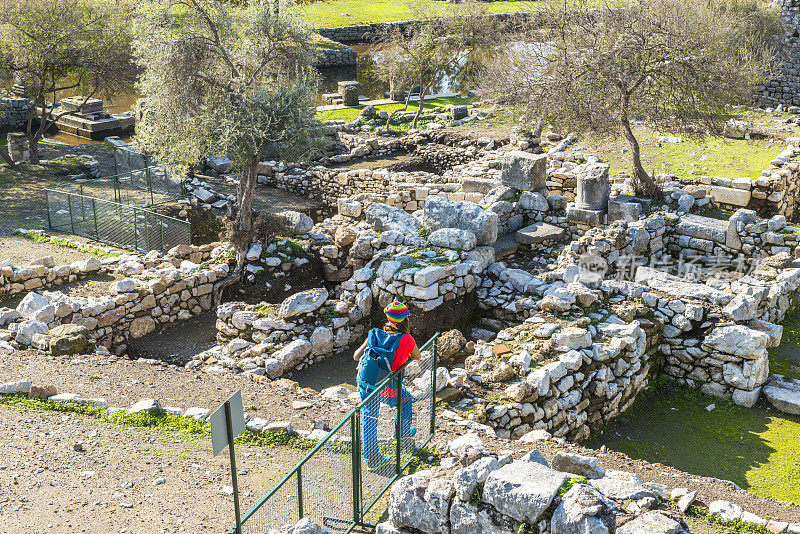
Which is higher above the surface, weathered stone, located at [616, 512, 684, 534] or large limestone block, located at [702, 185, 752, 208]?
large limestone block, located at [702, 185, 752, 208]

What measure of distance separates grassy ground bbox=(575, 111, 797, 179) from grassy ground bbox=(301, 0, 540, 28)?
3012cm

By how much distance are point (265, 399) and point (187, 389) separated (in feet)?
3.69

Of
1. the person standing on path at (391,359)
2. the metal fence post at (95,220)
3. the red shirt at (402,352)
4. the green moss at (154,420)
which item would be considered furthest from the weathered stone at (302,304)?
the metal fence post at (95,220)

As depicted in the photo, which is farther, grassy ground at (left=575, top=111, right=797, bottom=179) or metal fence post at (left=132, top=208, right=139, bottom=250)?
grassy ground at (left=575, top=111, right=797, bottom=179)

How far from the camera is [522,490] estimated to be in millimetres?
5840

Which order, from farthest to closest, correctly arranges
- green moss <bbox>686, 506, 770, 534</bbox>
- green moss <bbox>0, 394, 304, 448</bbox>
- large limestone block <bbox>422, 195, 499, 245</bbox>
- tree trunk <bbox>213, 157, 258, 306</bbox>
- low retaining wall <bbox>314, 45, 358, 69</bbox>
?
low retaining wall <bbox>314, 45, 358, 69</bbox> → tree trunk <bbox>213, 157, 258, 306</bbox> → large limestone block <bbox>422, 195, 499, 245</bbox> → green moss <bbox>0, 394, 304, 448</bbox> → green moss <bbox>686, 506, 770, 534</bbox>

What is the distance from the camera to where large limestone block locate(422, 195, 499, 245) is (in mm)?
13616

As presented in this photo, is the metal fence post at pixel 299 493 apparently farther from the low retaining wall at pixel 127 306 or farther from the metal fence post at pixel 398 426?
the low retaining wall at pixel 127 306

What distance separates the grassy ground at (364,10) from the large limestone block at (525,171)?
35877mm

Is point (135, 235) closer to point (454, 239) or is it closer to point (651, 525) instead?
point (454, 239)

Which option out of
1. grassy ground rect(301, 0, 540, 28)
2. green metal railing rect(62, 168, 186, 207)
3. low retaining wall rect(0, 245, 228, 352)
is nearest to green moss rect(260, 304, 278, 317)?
low retaining wall rect(0, 245, 228, 352)

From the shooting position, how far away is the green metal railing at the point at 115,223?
52.4 feet

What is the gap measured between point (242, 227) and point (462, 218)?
13.7 feet

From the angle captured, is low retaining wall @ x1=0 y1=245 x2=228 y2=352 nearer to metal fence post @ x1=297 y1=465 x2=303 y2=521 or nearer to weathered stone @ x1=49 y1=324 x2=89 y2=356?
weathered stone @ x1=49 y1=324 x2=89 y2=356
